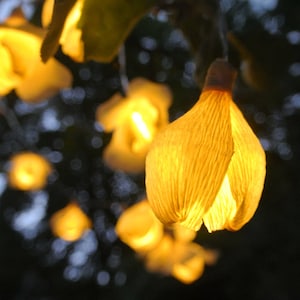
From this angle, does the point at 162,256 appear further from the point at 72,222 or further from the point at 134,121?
the point at 134,121

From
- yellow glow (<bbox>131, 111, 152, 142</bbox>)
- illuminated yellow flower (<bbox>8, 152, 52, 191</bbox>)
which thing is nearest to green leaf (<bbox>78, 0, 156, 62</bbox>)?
yellow glow (<bbox>131, 111, 152, 142</bbox>)

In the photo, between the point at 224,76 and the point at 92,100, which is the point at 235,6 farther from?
the point at 224,76

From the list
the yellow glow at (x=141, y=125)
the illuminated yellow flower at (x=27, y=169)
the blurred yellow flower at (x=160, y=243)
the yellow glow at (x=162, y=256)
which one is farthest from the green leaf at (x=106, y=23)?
the illuminated yellow flower at (x=27, y=169)

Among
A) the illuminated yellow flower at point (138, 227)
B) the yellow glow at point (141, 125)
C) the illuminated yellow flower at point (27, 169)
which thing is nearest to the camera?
the yellow glow at point (141, 125)

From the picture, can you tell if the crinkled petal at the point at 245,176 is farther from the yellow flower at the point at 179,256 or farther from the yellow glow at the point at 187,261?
the yellow glow at the point at 187,261

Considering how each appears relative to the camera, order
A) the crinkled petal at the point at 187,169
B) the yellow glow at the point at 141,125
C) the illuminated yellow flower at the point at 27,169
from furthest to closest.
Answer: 1. the illuminated yellow flower at the point at 27,169
2. the yellow glow at the point at 141,125
3. the crinkled petal at the point at 187,169

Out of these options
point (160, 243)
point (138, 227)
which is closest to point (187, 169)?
point (138, 227)
